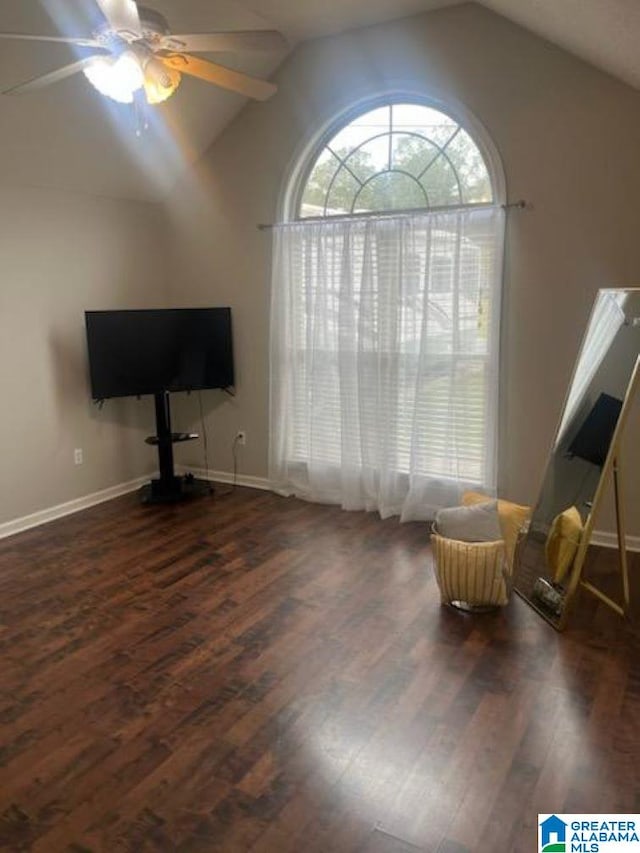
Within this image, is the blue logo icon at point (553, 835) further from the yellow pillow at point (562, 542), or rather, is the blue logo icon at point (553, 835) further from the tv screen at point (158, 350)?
the tv screen at point (158, 350)

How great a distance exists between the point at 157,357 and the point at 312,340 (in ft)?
3.76

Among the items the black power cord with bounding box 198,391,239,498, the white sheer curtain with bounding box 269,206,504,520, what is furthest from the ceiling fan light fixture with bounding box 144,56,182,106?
the black power cord with bounding box 198,391,239,498

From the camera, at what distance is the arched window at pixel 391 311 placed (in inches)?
151

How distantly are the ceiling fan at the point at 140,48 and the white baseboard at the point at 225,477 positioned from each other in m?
3.02

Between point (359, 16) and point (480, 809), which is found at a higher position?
point (359, 16)

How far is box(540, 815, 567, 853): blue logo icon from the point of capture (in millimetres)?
1711

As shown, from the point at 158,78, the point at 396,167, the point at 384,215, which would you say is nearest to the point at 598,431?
the point at 384,215

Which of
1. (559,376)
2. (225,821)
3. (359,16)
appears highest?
(359,16)

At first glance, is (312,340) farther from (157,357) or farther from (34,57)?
(34,57)

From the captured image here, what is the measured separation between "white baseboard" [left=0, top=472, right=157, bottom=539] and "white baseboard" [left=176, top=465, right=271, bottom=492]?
28cm

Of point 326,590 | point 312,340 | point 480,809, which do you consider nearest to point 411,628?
point 326,590

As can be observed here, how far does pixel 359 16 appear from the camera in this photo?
3.71 metres

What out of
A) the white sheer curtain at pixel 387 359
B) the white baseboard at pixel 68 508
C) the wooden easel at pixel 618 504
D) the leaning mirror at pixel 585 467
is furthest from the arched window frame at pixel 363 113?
the white baseboard at pixel 68 508

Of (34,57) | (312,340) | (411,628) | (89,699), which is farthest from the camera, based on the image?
(312,340)
